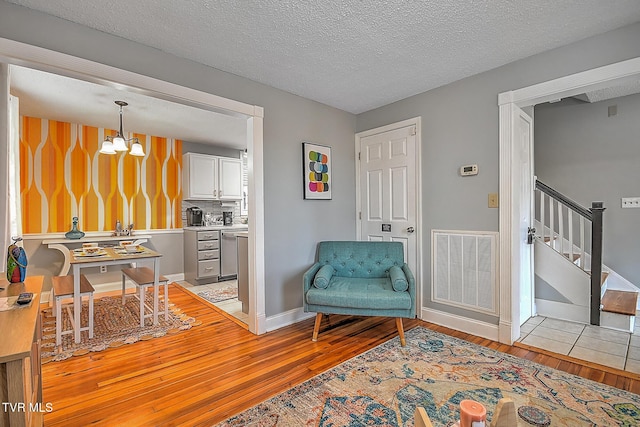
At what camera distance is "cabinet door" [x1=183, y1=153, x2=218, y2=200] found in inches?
204

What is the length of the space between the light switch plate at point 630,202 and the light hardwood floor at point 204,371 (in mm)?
2479

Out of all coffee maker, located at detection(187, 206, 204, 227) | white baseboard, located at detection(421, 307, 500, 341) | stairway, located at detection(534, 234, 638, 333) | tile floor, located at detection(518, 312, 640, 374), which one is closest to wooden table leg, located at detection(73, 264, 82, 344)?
coffee maker, located at detection(187, 206, 204, 227)

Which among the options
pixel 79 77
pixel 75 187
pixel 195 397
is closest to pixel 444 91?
pixel 79 77

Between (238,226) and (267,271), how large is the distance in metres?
2.64

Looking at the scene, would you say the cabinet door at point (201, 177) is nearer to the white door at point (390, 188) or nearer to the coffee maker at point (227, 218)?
the coffee maker at point (227, 218)

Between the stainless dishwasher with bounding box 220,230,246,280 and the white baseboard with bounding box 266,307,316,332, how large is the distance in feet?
7.23

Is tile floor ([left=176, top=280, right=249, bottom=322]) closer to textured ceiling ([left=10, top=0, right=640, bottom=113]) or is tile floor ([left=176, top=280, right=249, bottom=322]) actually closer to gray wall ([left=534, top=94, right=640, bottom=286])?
textured ceiling ([left=10, top=0, right=640, bottom=113])

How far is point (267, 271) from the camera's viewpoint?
10.0 feet

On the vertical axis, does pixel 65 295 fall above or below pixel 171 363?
above

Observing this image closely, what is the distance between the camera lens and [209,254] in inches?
199

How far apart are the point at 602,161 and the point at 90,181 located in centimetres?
691

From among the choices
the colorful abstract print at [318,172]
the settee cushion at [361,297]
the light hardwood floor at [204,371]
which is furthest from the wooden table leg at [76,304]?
the colorful abstract print at [318,172]

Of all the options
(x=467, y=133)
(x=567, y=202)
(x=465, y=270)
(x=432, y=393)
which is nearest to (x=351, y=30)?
(x=467, y=133)

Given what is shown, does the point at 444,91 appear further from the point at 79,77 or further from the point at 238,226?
the point at 238,226
